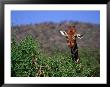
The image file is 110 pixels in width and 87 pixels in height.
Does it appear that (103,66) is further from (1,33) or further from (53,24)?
(1,33)

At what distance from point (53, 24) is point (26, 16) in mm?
139

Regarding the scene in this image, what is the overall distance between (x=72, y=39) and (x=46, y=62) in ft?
0.56

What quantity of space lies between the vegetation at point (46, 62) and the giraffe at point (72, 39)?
0.07 feet

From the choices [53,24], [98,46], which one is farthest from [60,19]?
[98,46]

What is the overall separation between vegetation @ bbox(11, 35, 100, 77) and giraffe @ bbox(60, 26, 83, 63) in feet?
0.07

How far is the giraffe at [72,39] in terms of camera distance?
308cm

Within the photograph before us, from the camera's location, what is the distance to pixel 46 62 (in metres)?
3.08

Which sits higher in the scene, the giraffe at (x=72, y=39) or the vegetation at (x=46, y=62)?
the giraffe at (x=72, y=39)

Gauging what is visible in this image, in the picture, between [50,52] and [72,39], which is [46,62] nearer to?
[50,52]

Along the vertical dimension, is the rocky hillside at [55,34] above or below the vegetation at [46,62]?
above

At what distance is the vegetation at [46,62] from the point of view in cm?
308

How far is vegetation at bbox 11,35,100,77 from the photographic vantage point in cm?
308

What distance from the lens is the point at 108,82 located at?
3.06 meters

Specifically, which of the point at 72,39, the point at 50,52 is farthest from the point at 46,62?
the point at 72,39
